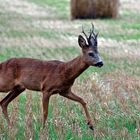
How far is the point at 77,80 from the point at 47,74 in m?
3.15

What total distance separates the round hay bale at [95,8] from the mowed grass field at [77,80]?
405mm

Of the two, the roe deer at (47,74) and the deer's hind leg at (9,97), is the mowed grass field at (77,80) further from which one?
the roe deer at (47,74)

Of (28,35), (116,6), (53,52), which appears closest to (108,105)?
(53,52)

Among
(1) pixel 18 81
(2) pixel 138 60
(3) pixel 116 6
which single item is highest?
(1) pixel 18 81

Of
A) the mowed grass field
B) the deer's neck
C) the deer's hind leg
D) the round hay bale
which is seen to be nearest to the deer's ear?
the deer's neck

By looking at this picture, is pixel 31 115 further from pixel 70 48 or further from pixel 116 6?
pixel 116 6

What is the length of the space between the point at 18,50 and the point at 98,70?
326 centimetres

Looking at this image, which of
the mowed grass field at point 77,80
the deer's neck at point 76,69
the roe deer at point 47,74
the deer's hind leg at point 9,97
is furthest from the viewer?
the deer's hind leg at point 9,97

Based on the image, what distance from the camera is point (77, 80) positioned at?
39.4ft

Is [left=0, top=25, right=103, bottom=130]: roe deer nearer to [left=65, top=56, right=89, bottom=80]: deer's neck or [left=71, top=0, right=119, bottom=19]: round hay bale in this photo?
[left=65, top=56, right=89, bottom=80]: deer's neck

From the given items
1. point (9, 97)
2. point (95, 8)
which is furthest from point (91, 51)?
point (95, 8)

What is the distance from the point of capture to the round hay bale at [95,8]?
25.2 meters

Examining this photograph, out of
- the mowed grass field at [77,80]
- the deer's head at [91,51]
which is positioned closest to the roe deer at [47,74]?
the deer's head at [91,51]

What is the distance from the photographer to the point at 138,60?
14844 mm
